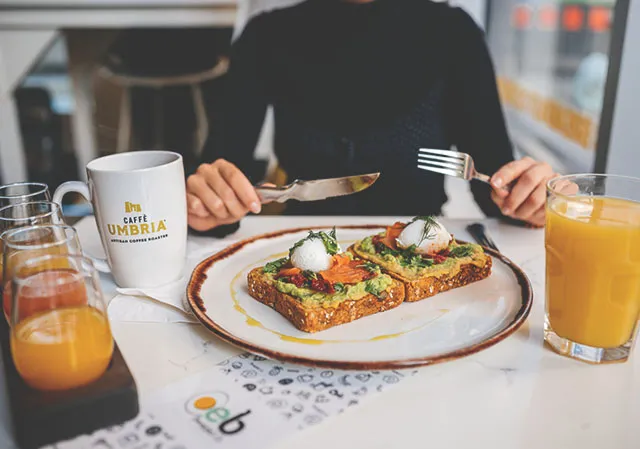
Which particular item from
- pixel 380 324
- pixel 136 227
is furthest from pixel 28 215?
pixel 380 324

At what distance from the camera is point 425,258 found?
0.82 metres

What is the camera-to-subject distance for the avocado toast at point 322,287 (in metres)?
0.69

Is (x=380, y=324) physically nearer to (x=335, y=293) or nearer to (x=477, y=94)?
(x=335, y=293)

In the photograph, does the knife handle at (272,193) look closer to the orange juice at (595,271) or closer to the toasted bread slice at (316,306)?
the toasted bread slice at (316,306)

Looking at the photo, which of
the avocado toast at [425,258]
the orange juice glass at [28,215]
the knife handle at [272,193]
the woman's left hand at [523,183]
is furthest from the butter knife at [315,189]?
the orange juice glass at [28,215]

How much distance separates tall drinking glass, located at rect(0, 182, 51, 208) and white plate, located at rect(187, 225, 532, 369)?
257 millimetres

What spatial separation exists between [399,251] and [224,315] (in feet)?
0.90

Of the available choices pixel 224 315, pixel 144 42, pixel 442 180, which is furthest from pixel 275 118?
pixel 144 42

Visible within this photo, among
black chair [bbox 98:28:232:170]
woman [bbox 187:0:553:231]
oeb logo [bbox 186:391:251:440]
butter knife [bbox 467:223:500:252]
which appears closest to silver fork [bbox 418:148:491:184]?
butter knife [bbox 467:223:500:252]

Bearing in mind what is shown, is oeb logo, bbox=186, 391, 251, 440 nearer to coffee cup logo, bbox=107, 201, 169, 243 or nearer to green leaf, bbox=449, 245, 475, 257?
coffee cup logo, bbox=107, 201, 169, 243

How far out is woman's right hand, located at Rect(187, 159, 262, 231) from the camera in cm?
94

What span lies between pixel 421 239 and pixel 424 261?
0.03m

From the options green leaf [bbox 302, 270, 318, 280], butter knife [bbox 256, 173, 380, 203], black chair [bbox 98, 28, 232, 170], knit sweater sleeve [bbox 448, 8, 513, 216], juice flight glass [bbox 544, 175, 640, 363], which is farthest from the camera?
black chair [bbox 98, 28, 232, 170]

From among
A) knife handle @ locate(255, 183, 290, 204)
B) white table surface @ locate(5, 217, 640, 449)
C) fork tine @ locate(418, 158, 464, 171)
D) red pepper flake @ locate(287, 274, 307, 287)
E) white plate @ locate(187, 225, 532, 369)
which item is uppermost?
fork tine @ locate(418, 158, 464, 171)
